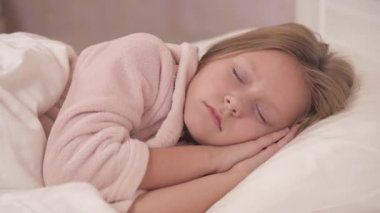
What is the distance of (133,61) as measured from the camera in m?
0.97

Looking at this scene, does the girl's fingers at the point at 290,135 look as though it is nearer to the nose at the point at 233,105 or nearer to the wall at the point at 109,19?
the nose at the point at 233,105

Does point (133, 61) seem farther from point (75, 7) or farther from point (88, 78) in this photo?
point (75, 7)

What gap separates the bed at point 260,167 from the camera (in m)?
0.79

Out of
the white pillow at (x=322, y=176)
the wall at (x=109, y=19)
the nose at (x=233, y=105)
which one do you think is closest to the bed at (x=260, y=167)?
the white pillow at (x=322, y=176)

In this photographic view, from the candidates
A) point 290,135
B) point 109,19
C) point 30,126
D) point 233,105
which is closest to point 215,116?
point 233,105

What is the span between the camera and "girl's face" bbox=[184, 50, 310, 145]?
986 mm

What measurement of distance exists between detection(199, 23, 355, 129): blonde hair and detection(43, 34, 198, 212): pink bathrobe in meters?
0.11

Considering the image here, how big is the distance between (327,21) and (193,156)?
1.85ft

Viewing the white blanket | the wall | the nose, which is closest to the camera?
the white blanket

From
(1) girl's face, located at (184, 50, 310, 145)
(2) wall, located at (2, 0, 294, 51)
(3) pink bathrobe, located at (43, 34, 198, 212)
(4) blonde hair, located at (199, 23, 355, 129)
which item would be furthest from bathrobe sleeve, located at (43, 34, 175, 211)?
(2) wall, located at (2, 0, 294, 51)

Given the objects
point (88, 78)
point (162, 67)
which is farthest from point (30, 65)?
point (162, 67)

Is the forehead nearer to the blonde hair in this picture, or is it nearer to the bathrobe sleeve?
the blonde hair

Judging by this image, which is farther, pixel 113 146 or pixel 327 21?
pixel 327 21

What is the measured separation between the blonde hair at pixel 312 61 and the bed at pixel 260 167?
4cm
